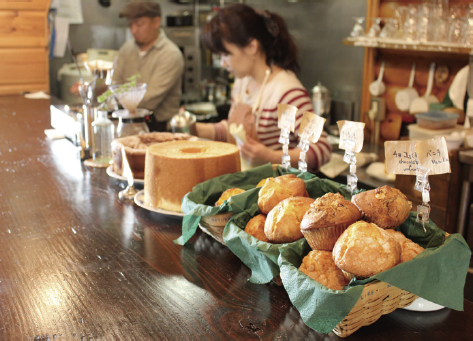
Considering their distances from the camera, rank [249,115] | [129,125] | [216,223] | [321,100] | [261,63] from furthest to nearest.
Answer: [321,100] < [261,63] < [249,115] < [129,125] < [216,223]

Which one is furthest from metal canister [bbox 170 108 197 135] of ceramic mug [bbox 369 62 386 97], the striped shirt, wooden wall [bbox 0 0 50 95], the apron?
wooden wall [bbox 0 0 50 95]

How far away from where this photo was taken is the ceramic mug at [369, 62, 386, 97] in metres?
3.48

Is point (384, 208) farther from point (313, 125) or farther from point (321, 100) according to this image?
point (321, 100)

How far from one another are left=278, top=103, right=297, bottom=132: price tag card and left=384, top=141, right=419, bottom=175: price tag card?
0.35 meters

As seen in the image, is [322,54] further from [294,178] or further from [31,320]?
[31,320]

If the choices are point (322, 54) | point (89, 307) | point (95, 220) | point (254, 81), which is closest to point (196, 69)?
point (322, 54)

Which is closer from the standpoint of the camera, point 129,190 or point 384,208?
point 384,208

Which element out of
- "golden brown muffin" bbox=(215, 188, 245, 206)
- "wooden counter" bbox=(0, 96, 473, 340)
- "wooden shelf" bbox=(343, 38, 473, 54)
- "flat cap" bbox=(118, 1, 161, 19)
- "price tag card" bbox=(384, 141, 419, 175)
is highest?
"flat cap" bbox=(118, 1, 161, 19)

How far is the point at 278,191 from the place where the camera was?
109 cm

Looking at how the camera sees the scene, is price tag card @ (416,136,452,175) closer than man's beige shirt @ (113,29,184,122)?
Yes

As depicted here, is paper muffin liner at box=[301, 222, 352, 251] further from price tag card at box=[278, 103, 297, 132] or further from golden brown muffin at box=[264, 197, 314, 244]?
price tag card at box=[278, 103, 297, 132]

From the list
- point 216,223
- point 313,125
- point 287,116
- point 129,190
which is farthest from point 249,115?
point 216,223

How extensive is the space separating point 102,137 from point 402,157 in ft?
4.34

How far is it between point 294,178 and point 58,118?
5.93ft
